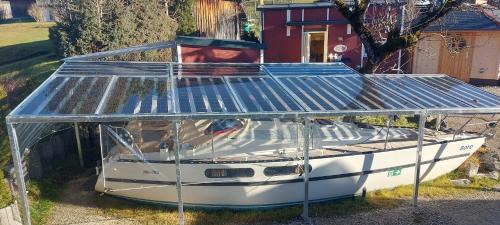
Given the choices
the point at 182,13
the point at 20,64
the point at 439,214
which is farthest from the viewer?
the point at 182,13

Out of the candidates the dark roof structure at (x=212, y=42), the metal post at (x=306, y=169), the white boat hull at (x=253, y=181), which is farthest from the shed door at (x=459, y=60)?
the metal post at (x=306, y=169)

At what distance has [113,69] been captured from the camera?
10.1m

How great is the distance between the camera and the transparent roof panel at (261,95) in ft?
23.8

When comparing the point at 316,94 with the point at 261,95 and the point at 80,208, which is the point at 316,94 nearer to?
the point at 261,95

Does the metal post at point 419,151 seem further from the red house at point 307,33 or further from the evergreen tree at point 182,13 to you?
the evergreen tree at point 182,13

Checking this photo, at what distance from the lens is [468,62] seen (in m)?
19.0

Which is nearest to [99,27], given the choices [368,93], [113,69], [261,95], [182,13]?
[182,13]

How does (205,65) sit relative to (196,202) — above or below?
above

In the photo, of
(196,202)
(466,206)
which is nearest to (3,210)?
(196,202)

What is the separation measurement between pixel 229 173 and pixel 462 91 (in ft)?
19.5

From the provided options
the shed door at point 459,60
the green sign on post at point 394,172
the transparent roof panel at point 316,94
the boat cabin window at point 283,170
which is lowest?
the green sign on post at point 394,172

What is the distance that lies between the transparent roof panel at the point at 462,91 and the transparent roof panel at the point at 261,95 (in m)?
3.99

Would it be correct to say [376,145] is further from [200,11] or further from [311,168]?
[200,11]

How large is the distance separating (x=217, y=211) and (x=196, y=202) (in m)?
0.49
